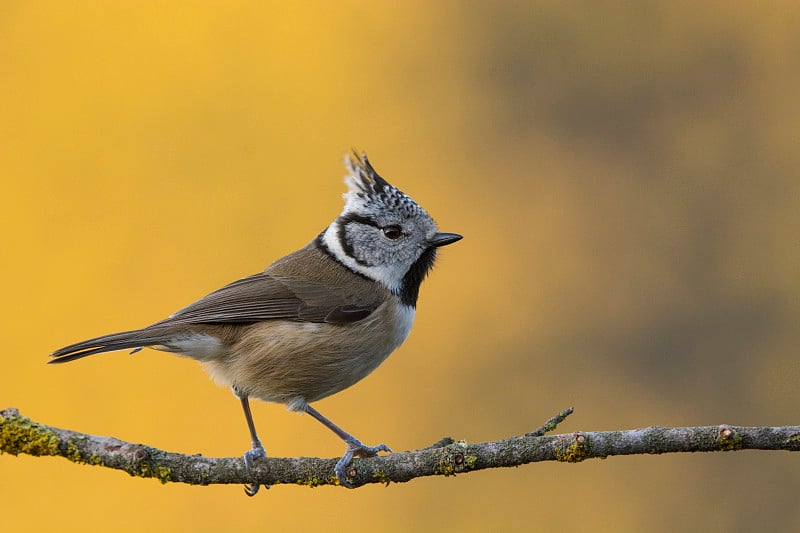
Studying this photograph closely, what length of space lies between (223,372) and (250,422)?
8.7 inches

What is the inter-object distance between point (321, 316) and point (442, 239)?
0.58 m

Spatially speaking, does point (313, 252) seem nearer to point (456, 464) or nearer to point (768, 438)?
point (456, 464)

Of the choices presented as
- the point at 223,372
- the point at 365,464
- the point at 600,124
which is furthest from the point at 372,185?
the point at 600,124

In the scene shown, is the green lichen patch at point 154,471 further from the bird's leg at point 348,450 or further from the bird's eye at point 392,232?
the bird's eye at point 392,232

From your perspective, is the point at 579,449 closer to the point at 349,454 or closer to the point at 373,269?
the point at 349,454

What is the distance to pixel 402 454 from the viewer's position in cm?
245

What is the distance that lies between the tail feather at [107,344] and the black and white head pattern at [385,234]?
0.87 meters

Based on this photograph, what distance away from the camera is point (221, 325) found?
324 cm

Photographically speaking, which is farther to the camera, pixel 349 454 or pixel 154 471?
pixel 349 454

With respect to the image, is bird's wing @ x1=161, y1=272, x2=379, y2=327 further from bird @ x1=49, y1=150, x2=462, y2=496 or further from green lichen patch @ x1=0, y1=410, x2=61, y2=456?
green lichen patch @ x1=0, y1=410, x2=61, y2=456

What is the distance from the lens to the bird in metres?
3.14

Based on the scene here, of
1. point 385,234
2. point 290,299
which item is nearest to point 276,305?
point 290,299

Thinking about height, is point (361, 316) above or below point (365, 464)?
above

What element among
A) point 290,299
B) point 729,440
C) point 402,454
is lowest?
point 729,440
